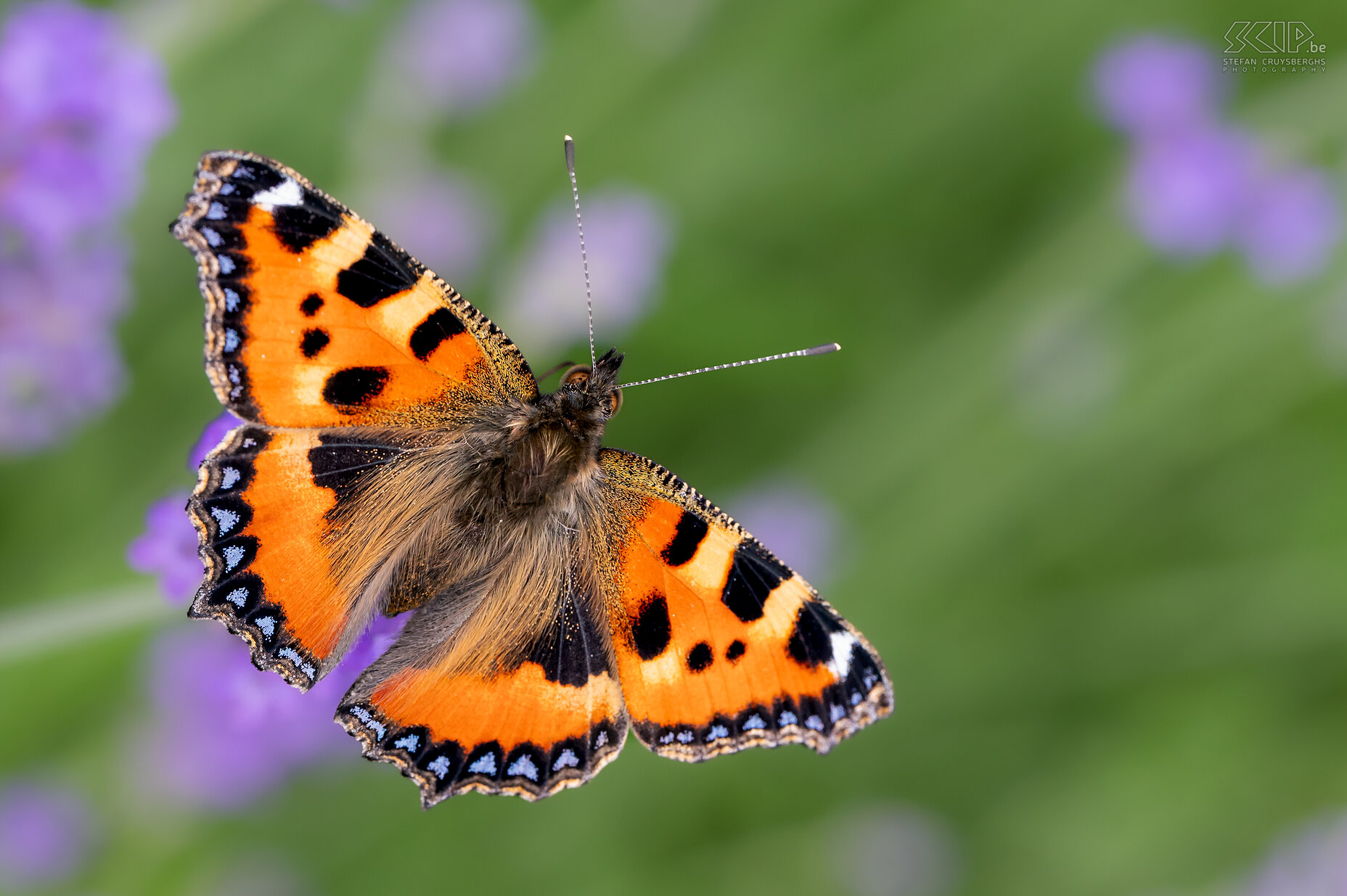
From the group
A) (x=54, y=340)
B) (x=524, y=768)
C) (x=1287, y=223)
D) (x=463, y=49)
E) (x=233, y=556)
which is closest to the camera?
(x=233, y=556)

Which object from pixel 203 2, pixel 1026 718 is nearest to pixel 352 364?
pixel 203 2

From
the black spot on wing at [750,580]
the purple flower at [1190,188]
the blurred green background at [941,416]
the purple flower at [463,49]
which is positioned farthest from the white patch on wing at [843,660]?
the purple flower at [463,49]

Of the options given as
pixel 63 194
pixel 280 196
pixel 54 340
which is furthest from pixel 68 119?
pixel 280 196

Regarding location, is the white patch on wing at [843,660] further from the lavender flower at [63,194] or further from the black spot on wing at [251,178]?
the lavender flower at [63,194]

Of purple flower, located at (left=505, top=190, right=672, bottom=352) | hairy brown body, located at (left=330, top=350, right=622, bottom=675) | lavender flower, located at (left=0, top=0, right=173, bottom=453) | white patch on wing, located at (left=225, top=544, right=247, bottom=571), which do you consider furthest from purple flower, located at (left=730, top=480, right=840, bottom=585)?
white patch on wing, located at (left=225, top=544, right=247, bottom=571)

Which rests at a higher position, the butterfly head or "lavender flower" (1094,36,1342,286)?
"lavender flower" (1094,36,1342,286)

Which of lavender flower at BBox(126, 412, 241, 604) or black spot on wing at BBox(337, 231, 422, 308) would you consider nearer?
lavender flower at BBox(126, 412, 241, 604)

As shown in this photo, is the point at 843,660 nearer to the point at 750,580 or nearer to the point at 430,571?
the point at 750,580

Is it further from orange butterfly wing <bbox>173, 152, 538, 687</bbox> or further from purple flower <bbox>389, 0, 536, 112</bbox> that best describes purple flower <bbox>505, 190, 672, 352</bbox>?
orange butterfly wing <bbox>173, 152, 538, 687</bbox>
